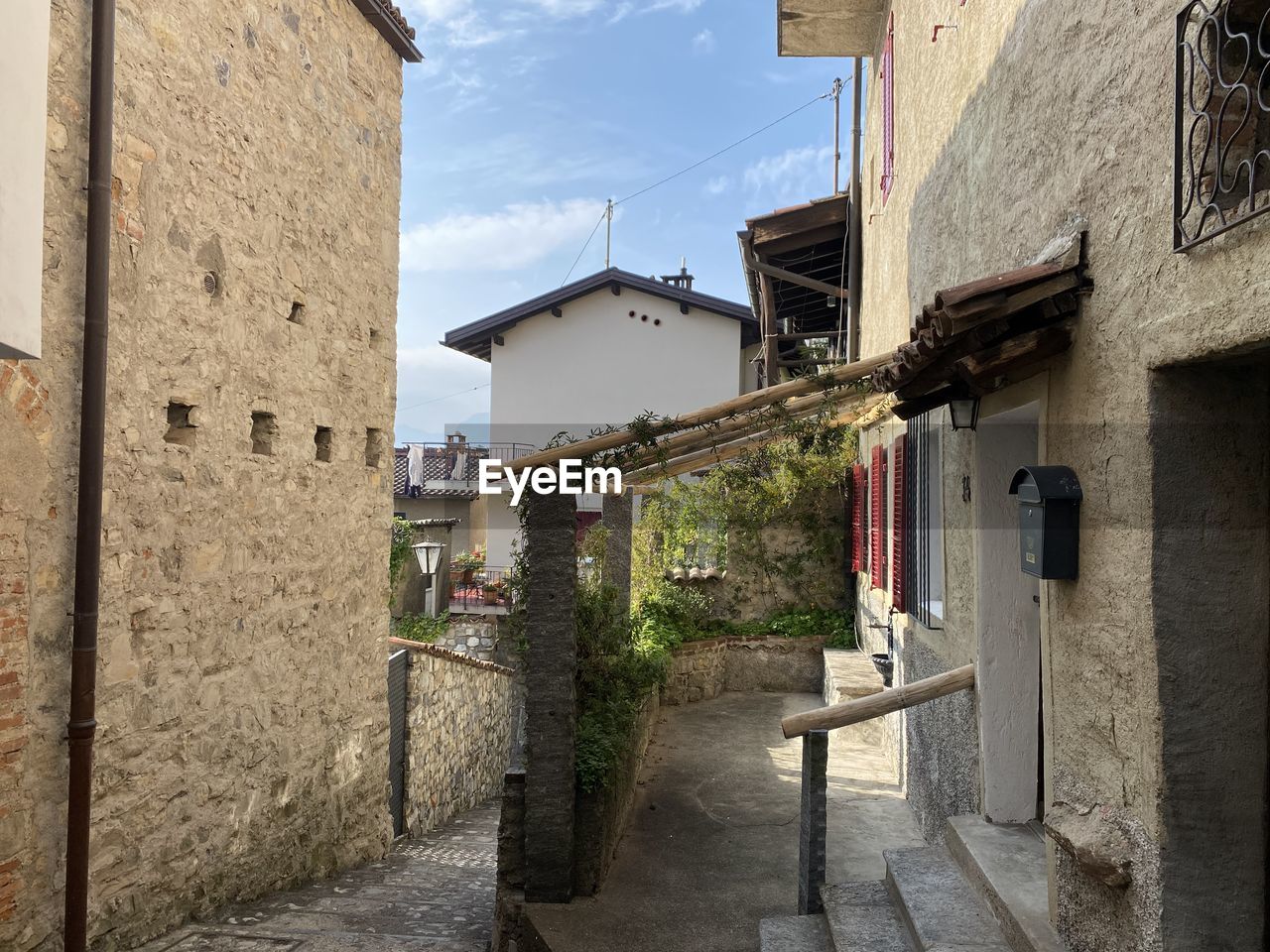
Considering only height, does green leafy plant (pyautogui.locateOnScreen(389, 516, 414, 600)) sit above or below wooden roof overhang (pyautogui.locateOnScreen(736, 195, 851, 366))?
below

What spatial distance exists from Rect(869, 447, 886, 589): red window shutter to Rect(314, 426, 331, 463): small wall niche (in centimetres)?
457

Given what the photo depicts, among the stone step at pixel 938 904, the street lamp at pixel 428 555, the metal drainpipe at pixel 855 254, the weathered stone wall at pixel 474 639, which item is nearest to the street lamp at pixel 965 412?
the stone step at pixel 938 904

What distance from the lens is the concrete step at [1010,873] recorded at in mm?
3057

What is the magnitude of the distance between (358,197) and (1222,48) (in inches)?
241

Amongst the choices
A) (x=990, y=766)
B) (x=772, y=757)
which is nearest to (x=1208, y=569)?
(x=990, y=766)

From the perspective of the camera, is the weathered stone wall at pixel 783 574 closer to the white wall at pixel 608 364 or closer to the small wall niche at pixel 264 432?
the small wall niche at pixel 264 432

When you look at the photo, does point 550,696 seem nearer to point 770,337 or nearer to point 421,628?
point 770,337

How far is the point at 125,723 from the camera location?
4.51 meters

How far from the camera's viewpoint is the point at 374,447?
7.44 m

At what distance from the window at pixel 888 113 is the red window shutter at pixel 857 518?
332cm

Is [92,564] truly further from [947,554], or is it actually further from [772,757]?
[772,757]

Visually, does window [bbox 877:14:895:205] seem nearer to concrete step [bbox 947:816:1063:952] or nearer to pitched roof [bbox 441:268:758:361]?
concrete step [bbox 947:816:1063:952]

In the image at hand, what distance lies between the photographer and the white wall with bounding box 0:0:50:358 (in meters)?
2.90

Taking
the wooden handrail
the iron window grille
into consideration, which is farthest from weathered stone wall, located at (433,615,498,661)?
the iron window grille
